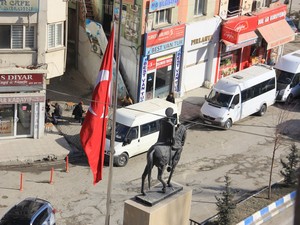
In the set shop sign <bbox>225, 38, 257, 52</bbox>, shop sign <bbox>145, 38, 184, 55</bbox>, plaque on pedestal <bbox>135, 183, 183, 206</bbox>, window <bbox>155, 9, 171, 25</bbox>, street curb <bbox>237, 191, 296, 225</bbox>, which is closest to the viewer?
plaque on pedestal <bbox>135, 183, 183, 206</bbox>

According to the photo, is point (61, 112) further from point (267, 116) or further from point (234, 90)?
point (267, 116)

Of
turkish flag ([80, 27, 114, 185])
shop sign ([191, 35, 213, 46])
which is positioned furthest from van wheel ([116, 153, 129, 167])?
shop sign ([191, 35, 213, 46])

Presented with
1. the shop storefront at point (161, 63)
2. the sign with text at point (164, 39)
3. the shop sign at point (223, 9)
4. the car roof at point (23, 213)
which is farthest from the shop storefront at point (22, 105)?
the shop sign at point (223, 9)

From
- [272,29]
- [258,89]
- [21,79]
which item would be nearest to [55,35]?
[21,79]

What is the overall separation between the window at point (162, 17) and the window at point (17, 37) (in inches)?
307

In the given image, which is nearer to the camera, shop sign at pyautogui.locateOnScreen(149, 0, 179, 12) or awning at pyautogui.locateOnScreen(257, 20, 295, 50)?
shop sign at pyautogui.locateOnScreen(149, 0, 179, 12)

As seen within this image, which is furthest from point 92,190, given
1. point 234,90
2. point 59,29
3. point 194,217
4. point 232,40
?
point 232,40

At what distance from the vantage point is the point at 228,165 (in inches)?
1011

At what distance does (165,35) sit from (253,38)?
8028 millimetres

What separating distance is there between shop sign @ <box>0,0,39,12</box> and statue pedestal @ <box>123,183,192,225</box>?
40.0 ft

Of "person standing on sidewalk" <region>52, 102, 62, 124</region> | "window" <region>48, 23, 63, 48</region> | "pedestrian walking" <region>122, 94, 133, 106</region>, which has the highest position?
"window" <region>48, 23, 63, 48</region>

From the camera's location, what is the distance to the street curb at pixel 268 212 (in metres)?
18.7

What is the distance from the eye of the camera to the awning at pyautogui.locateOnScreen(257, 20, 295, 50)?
1452 inches

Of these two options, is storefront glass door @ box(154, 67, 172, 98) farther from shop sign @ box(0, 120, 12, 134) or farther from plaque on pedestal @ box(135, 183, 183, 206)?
plaque on pedestal @ box(135, 183, 183, 206)
